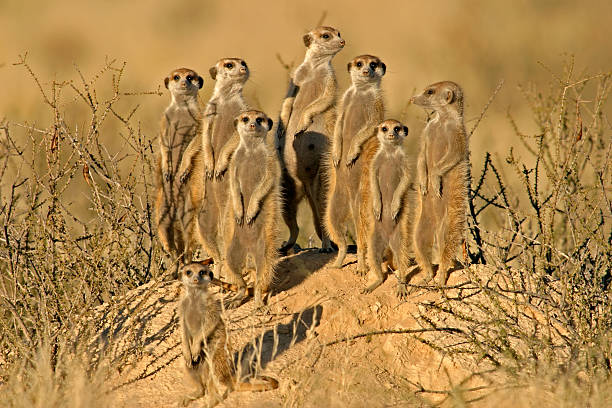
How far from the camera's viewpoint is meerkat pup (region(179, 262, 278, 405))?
475cm

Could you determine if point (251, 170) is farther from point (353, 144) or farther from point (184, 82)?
point (184, 82)

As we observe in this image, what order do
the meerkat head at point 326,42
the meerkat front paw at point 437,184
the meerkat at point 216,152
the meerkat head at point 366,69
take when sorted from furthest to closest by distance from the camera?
1. the meerkat head at point 326,42
2. the meerkat head at point 366,69
3. the meerkat at point 216,152
4. the meerkat front paw at point 437,184

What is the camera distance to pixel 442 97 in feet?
19.2

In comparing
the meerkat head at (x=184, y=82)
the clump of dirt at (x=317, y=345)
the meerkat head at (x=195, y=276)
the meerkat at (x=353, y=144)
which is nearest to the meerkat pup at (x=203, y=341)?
the meerkat head at (x=195, y=276)

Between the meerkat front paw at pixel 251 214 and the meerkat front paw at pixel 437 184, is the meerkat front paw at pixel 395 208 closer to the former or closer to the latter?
the meerkat front paw at pixel 437 184

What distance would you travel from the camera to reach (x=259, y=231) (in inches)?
221

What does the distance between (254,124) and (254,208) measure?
23.3 inches

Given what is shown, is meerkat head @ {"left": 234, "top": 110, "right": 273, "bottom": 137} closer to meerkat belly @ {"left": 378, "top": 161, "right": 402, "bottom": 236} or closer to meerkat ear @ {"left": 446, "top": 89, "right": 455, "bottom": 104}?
meerkat belly @ {"left": 378, "top": 161, "right": 402, "bottom": 236}

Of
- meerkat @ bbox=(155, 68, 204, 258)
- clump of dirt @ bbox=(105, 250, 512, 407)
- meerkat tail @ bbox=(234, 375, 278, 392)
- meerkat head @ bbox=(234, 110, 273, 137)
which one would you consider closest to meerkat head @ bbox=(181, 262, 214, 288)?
clump of dirt @ bbox=(105, 250, 512, 407)

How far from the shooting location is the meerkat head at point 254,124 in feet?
18.7

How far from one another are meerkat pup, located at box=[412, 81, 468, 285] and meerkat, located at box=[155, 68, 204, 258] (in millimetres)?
1711

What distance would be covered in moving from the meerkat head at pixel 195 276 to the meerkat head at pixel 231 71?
1989 mm

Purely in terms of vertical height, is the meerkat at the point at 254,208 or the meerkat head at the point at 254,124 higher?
the meerkat head at the point at 254,124

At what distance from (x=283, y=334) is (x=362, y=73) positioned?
6.80 ft
